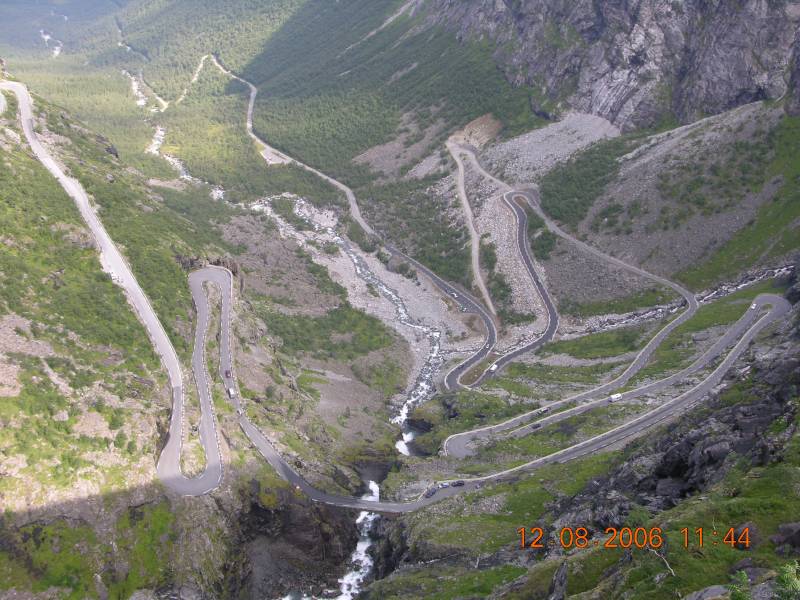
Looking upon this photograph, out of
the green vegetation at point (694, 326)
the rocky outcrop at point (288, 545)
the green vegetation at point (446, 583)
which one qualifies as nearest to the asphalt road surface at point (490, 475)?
the rocky outcrop at point (288, 545)

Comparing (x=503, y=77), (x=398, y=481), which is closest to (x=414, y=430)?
(x=398, y=481)

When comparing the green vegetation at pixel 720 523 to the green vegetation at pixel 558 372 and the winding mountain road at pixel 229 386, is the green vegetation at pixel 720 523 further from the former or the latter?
the green vegetation at pixel 558 372

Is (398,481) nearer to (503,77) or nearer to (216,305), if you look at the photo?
(216,305)

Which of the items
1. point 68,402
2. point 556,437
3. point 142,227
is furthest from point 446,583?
point 142,227

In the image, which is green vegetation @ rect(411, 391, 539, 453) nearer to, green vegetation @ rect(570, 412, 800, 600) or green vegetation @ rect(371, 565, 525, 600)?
green vegetation @ rect(371, 565, 525, 600)

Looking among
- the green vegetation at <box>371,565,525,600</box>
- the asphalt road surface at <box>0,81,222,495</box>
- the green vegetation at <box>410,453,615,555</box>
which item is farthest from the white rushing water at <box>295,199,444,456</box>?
the green vegetation at <box>371,565,525,600</box>

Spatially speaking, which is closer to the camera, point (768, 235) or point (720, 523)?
point (720, 523)

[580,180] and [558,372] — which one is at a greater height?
[580,180]

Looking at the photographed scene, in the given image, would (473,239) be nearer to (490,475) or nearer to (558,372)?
(558,372)
